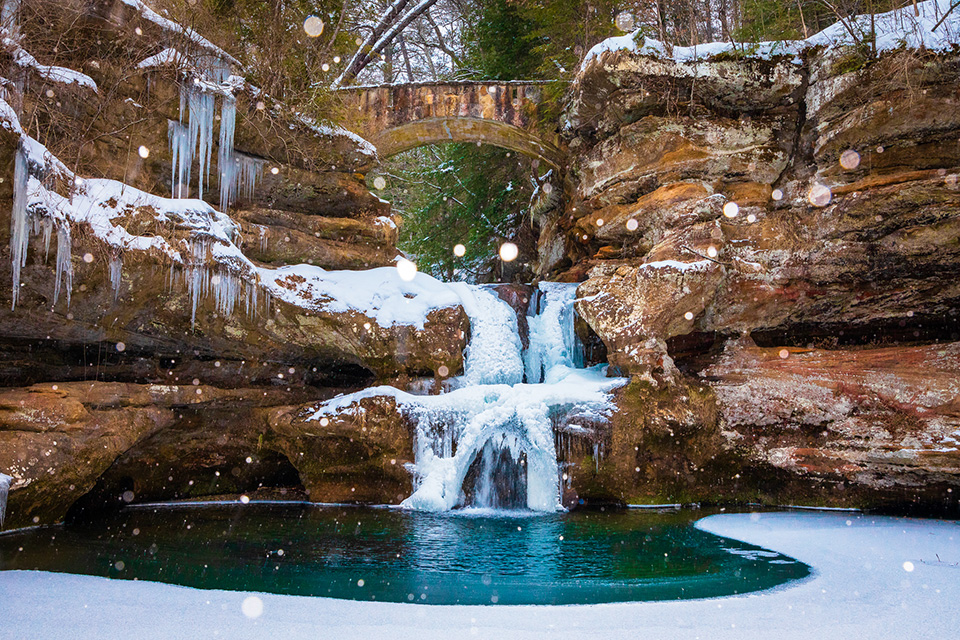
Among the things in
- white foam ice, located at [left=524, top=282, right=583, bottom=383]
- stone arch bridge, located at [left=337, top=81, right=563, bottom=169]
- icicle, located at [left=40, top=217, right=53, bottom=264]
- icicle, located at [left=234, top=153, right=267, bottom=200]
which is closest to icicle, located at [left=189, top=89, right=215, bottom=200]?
icicle, located at [left=234, top=153, right=267, bottom=200]

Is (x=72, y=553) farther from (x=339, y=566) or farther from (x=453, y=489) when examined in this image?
(x=453, y=489)

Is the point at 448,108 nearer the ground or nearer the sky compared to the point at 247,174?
nearer the sky

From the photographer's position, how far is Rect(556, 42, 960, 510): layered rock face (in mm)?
7961

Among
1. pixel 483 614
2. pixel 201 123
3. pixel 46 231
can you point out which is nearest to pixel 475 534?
pixel 483 614

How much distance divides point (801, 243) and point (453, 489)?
246 inches

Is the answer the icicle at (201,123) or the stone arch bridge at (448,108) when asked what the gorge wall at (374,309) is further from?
the stone arch bridge at (448,108)

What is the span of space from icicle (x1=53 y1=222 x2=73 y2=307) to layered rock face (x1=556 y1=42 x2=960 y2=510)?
21.0ft

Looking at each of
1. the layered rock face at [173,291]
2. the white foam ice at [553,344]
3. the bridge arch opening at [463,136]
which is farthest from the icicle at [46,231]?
the bridge arch opening at [463,136]

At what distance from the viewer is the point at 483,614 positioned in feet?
11.3

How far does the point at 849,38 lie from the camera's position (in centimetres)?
998

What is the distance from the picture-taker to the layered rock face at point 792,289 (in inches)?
313

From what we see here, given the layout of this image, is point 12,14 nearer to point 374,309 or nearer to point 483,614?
point 374,309

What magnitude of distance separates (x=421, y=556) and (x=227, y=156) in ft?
23.2

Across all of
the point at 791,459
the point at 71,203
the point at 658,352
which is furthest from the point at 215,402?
the point at 791,459
